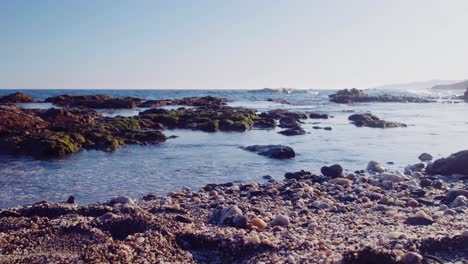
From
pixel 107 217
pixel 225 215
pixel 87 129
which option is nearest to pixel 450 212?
pixel 225 215

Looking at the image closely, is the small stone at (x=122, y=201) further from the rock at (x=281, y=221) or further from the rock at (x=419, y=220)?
the rock at (x=419, y=220)

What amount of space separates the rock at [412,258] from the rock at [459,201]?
3.63m

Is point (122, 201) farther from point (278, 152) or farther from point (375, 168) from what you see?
point (375, 168)

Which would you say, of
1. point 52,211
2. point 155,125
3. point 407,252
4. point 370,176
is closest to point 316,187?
point 370,176

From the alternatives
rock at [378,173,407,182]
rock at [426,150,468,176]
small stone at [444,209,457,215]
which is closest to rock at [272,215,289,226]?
small stone at [444,209,457,215]

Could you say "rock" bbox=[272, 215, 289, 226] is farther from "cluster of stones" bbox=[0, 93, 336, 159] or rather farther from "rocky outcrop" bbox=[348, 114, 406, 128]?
"rocky outcrop" bbox=[348, 114, 406, 128]

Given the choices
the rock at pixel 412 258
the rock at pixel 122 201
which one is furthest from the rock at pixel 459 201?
the rock at pixel 122 201

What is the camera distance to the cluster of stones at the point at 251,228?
488 cm

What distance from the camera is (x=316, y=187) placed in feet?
31.4

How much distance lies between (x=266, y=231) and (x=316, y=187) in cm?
380

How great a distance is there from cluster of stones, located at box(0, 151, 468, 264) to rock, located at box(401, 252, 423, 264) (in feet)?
0.03

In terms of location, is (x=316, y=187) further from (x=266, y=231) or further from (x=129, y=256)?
(x=129, y=256)

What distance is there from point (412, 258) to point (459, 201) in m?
3.84

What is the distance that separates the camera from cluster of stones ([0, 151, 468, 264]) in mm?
4879
